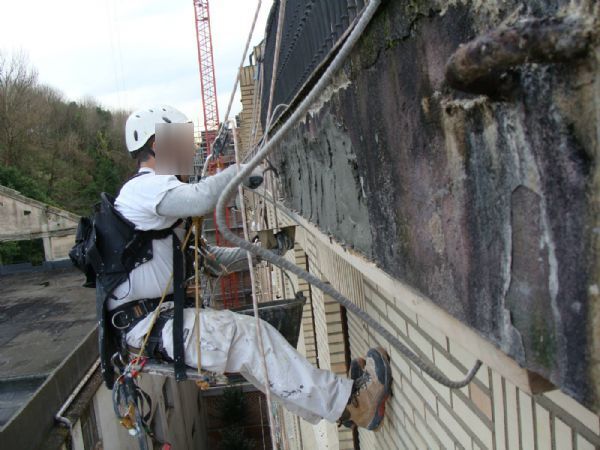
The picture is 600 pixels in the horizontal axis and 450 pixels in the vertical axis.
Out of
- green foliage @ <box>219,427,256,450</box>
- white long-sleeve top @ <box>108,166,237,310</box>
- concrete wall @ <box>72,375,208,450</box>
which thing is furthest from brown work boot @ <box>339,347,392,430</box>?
green foliage @ <box>219,427,256,450</box>

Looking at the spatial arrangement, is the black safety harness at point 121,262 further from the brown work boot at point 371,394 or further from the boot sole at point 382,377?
the boot sole at point 382,377

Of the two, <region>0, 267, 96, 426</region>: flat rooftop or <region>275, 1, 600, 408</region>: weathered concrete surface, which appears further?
<region>0, 267, 96, 426</region>: flat rooftop

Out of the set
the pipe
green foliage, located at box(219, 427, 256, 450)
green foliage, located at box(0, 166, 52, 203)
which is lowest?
green foliage, located at box(219, 427, 256, 450)

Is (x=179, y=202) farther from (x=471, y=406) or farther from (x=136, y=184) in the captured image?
Answer: (x=471, y=406)

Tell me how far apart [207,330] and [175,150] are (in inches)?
45.7

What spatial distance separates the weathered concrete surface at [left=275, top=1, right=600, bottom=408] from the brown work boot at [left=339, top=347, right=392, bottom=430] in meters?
1.83

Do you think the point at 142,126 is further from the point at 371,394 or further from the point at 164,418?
the point at 164,418

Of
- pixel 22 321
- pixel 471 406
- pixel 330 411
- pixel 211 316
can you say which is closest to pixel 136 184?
pixel 211 316

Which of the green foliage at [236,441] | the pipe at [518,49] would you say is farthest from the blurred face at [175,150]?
the green foliage at [236,441]

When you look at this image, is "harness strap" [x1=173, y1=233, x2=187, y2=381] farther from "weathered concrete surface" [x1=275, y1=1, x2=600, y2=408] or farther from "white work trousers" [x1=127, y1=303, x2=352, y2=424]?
"weathered concrete surface" [x1=275, y1=1, x2=600, y2=408]

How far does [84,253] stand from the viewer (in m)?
3.56

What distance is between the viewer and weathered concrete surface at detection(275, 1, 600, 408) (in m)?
0.87

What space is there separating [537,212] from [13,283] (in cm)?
2208

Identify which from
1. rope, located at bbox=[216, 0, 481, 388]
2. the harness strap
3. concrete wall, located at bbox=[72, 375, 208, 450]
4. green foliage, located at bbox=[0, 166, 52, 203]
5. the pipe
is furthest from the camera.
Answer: green foliage, located at bbox=[0, 166, 52, 203]
